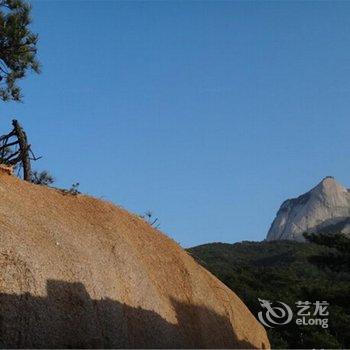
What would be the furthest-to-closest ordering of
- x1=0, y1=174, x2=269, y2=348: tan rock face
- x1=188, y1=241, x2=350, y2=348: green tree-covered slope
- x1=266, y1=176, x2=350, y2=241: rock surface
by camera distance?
x1=266, y1=176, x2=350, y2=241: rock surface
x1=188, y1=241, x2=350, y2=348: green tree-covered slope
x1=0, y1=174, x2=269, y2=348: tan rock face

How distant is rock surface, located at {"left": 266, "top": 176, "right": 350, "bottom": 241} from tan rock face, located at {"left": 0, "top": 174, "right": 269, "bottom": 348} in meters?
106

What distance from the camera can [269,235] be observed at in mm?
135750

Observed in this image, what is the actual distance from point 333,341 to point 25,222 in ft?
87.1

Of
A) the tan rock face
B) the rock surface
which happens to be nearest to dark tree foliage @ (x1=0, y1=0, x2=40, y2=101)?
the tan rock face

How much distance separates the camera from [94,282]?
38.7 feet

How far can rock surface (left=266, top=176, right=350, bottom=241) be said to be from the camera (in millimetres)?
126125

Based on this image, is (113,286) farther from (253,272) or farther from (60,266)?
(253,272)

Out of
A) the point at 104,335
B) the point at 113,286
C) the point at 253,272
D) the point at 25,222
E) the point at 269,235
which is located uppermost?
the point at 269,235

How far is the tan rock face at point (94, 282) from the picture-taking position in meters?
10.2

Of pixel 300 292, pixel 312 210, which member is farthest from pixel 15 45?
pixel 312 210

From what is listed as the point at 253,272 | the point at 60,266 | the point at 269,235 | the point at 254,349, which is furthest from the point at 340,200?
the point at 60,266

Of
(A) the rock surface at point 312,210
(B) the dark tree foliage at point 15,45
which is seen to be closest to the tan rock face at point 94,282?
(B) the dark tree foliage at point 15,45

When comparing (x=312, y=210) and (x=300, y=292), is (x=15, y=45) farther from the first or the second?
(x=312, y=210)

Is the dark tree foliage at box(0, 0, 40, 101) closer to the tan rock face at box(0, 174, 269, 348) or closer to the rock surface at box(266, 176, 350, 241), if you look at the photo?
the tan rock face at box(0, 174, 269, 348)
